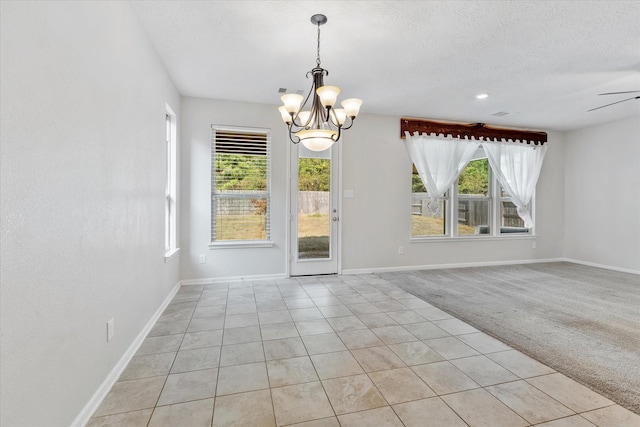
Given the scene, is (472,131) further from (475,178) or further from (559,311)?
(559,311)

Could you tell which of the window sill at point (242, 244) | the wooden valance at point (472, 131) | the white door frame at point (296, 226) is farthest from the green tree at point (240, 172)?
the wooden valance at point (472, 131)

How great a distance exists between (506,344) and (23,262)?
3139 mm

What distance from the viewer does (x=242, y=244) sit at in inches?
179

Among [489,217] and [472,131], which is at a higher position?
[472,131]

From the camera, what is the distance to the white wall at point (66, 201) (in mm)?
1144

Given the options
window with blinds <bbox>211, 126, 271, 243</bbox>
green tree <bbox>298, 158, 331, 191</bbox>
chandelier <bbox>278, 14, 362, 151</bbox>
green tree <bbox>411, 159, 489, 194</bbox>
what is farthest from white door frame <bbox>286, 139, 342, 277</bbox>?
green tree <bbox>411, 159, 489, 194</bbox>

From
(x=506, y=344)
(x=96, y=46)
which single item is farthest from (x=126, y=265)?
(x=506, y=344)

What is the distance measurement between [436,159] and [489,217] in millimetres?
1682

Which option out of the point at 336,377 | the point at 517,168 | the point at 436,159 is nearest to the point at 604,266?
the point at 517,168

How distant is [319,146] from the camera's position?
2.65 metres

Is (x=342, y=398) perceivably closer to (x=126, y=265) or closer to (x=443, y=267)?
(x=126, y=265)

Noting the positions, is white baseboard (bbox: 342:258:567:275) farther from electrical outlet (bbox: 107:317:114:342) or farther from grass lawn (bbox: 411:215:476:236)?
electrical outlet (bbox: 107:317:114:342)

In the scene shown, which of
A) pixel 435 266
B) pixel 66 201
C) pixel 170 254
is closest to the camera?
pixel 66 201

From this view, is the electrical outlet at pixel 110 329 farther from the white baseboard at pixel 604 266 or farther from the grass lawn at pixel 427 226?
the white baseboard at pixel 604 266
